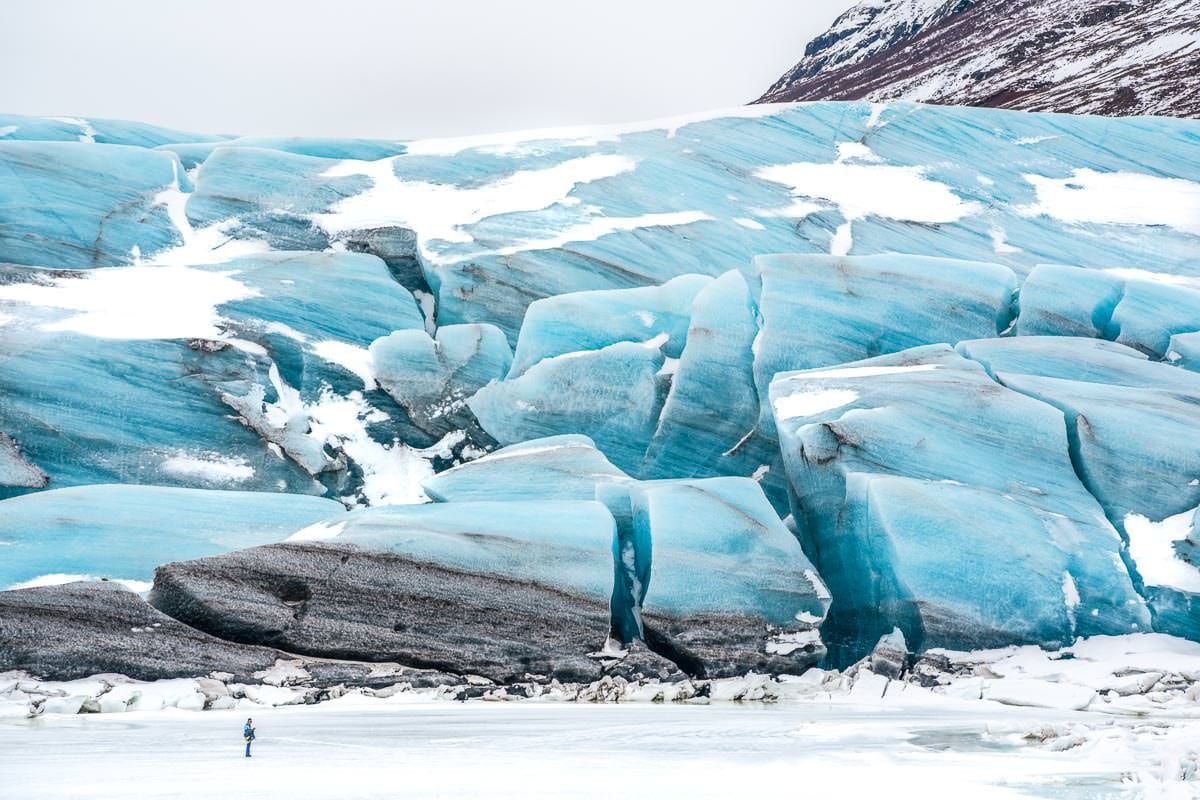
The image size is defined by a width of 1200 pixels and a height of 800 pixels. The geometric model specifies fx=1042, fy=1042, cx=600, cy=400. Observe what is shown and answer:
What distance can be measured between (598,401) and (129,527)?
8.09m

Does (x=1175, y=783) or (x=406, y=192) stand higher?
(x=406, y=192)

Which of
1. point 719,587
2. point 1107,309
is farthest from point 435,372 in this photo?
point 1107,309

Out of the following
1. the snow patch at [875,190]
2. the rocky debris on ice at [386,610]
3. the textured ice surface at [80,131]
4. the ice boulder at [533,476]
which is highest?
the textured ice surface at [80,131]

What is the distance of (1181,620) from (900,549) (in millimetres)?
4175

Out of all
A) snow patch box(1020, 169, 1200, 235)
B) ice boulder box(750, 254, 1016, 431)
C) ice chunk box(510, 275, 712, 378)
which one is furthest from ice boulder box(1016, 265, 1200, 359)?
ice chunk box(510, 275, 712, 378)

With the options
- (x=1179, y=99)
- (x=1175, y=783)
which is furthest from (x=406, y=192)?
(x=1179, y=99)

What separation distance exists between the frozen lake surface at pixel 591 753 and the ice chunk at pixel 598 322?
8064mm

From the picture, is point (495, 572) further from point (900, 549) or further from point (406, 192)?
point (406, 192)

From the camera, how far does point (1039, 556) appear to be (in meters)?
15.2

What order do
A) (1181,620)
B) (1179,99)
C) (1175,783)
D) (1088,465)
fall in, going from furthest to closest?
(1179,99) → (1088,465) → (1181,620) → (1175,783)

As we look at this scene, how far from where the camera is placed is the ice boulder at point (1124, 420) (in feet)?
52.5

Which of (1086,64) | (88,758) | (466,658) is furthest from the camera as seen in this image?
(1086,64)

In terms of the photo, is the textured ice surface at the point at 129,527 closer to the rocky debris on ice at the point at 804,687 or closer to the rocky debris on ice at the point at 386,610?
the rocky debris on ice at the point at 386,610

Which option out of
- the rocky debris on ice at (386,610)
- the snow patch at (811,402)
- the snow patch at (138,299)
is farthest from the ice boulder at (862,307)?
the snow patch at (138,299)
